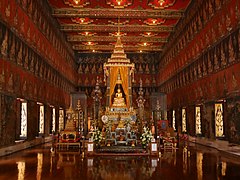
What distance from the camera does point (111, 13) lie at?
2300 centimetres

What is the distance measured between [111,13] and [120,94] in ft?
23.2

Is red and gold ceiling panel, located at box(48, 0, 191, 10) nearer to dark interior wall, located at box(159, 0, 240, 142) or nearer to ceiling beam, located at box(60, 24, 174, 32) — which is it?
dark interior wall, located at box(159, 0, 240, 142)

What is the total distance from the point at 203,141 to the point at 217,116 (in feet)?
8.50

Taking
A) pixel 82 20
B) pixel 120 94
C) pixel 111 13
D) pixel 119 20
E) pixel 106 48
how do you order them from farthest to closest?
pixel 106 48 → pixel 82 20 → pixel 119 20 → pixel 111 13 → pixel 120 94

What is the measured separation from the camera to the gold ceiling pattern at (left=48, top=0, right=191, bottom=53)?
21875 mm

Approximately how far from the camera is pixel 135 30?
88.5ft

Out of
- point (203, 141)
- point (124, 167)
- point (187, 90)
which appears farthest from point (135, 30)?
point (124, 167)

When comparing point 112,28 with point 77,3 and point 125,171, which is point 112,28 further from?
point 125,171

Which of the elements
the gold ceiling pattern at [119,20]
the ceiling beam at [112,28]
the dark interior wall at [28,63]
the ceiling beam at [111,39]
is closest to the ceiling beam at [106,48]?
the gold ceiling pattern at [119,20]

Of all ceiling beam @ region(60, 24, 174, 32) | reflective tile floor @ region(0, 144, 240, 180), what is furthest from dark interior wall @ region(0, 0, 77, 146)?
reflective tile floor @ region(0, 144, 240, 180)

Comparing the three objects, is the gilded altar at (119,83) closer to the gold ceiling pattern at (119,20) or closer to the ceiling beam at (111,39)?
the gold ceiling pattern at (119,20)

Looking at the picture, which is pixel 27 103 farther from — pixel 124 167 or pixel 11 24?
pixel 124 167

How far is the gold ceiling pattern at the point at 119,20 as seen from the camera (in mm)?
21875

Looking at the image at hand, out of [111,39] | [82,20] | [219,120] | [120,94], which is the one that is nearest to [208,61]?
[219,120]
